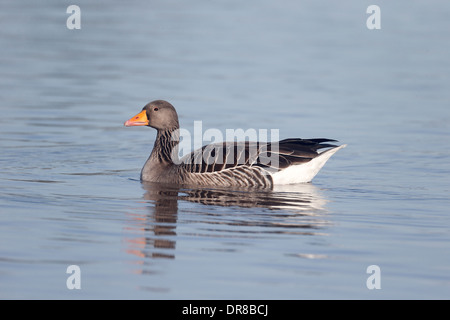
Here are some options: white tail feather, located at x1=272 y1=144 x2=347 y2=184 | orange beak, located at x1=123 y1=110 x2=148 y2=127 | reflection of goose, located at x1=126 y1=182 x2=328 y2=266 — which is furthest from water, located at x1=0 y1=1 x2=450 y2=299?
orange beak, located at x1=123 y1=110 x2=148 y2=127

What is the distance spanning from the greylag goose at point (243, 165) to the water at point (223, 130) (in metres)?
0.40

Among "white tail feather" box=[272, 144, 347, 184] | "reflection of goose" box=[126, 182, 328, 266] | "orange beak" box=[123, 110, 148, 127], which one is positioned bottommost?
"reflection of goose" box=[126, 182, 328, 266]

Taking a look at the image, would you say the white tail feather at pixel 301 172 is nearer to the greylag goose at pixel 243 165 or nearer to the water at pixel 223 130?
the greylag goose at pixel 243 165

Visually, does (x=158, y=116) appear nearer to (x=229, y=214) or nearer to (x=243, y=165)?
(x=243, y=165)

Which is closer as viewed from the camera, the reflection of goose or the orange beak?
the reflection of goose

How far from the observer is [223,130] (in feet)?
61.2

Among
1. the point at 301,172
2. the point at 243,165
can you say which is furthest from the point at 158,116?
the point at 301,172

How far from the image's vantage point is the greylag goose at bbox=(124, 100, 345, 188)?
46.1 feet

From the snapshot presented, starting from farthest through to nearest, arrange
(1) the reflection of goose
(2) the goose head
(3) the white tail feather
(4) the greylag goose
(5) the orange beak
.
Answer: (2) the goose head → (5) the orange beak → (3) the white tail feather → (4) the greylag goose → (1) the reflection of goose

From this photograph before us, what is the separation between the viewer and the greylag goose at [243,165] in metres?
14.0

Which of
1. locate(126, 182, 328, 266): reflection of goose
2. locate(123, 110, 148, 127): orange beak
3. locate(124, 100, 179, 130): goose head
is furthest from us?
locate(124, 100, 179, 130): goose head

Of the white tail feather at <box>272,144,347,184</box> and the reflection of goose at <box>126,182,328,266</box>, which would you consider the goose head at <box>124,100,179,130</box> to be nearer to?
the reflection of goose at <box>126,182,328,266</box>

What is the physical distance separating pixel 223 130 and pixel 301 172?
4.58 m

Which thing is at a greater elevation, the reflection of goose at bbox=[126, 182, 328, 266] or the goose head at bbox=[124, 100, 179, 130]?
the goose head at bbox=[124, 100, 179, 130]
